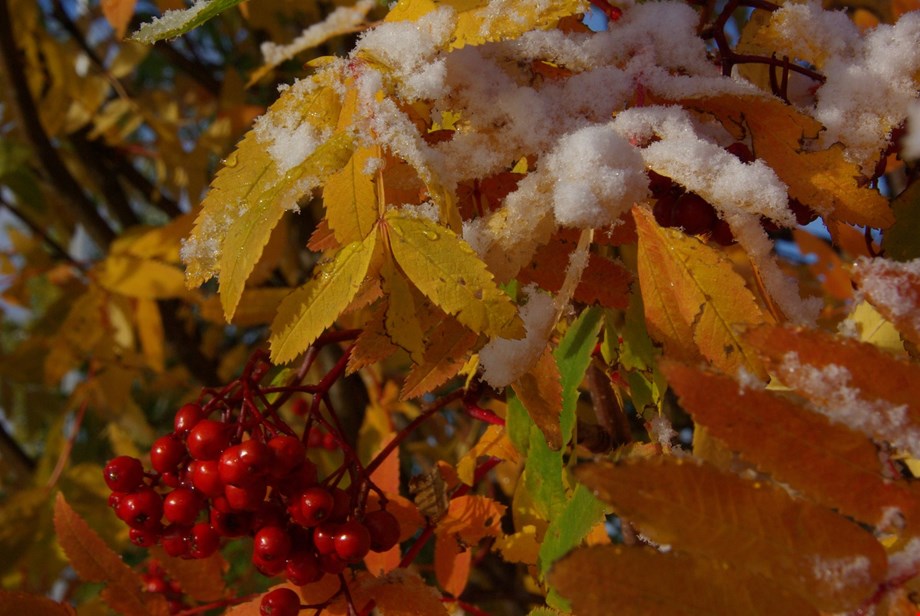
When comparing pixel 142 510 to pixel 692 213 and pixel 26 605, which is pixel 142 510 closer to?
pixel 26 605

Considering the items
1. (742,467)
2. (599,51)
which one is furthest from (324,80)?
(742,467)

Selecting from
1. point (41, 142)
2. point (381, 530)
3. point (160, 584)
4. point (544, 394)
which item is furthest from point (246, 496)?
point (41, 142)

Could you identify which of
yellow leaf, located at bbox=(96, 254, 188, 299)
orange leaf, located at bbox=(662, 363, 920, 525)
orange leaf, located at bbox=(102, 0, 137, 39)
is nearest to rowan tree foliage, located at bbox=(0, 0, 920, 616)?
orange leaf, located at bbox=(662, 363, 920, 525)

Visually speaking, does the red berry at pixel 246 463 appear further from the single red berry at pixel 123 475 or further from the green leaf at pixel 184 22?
the green leaf at pixel 184 22


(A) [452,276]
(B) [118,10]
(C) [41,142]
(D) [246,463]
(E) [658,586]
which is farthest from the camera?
(C) [41,142]

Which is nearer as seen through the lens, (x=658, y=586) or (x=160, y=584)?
(x=658, y=586)

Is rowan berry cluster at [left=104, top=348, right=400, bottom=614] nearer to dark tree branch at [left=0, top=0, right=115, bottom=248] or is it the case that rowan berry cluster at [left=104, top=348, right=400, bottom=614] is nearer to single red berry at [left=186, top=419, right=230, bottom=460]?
single red berry at [left=186, top=419, right=230, bottom=460]

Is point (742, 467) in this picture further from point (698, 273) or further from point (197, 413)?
point (197, 413)
